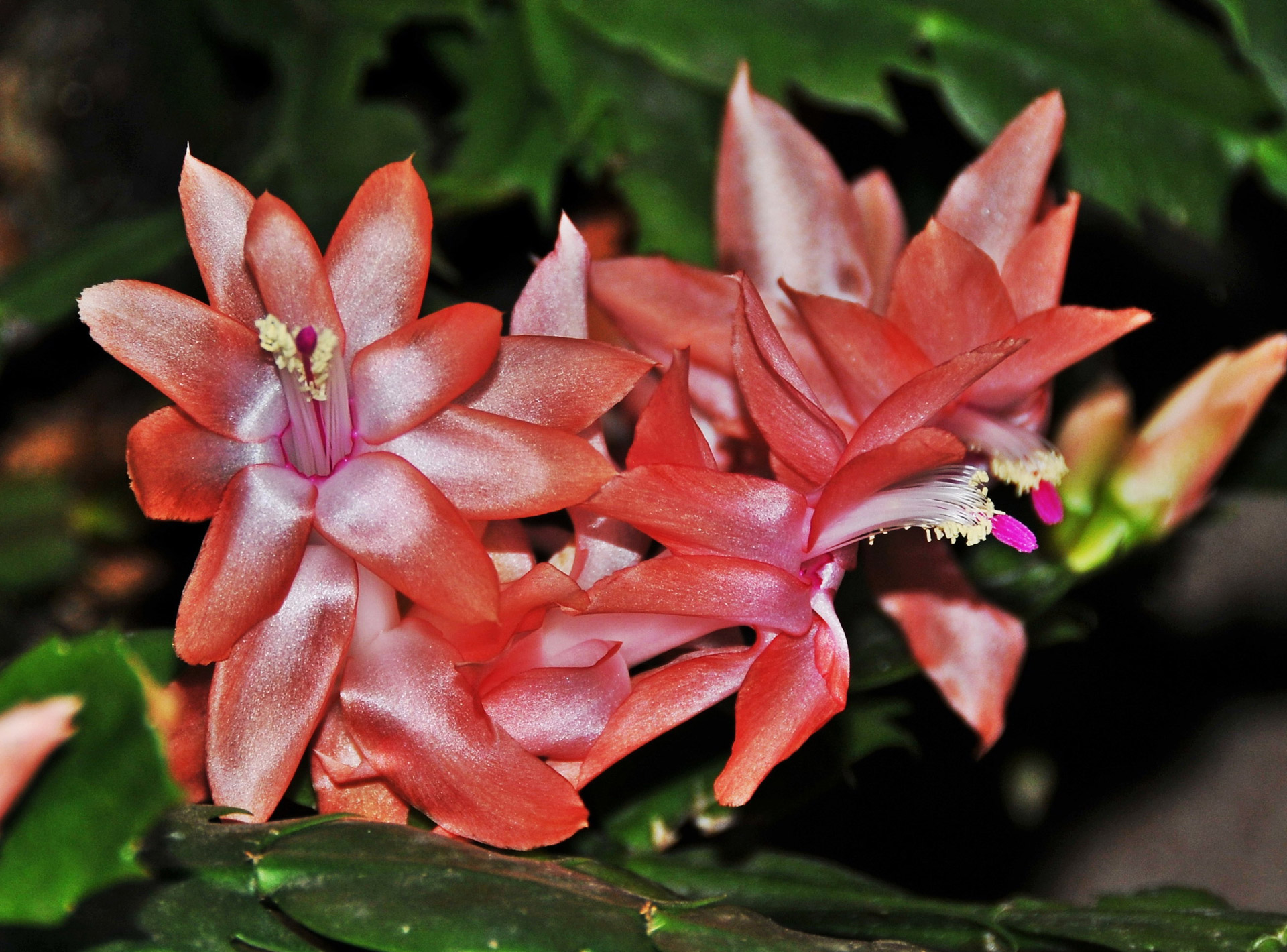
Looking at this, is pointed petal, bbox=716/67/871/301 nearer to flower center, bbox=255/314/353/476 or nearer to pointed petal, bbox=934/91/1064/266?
pointed petal, bbox=934/91/1064/266

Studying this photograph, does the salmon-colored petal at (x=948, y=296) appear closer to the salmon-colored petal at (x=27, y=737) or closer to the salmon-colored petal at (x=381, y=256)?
the salmon-colored petal at (x=381, y=256)

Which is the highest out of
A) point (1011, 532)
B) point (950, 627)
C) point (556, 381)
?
point (556, 381)

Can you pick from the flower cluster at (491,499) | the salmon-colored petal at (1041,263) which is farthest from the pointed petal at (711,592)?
the salmon-colored petal at (1041,263)

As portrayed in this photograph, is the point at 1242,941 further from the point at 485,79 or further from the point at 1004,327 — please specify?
the point at 485,79

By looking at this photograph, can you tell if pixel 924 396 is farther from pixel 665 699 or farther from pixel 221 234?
pixel 221 234

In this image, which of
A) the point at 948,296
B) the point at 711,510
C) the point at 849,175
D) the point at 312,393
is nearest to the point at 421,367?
the point at 312,393

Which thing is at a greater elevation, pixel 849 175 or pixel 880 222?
pixel 880 222

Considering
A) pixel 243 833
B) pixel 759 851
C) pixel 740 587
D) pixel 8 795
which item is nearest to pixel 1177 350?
pixel 759 851
